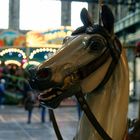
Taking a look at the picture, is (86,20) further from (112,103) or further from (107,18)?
(112,103)

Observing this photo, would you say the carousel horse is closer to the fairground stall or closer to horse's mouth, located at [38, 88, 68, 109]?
horse's mouth, located at [38, 88, 68, 109]

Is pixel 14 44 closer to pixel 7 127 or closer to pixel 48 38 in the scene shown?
pixel 48 38

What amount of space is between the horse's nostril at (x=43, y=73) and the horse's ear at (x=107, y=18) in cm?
39

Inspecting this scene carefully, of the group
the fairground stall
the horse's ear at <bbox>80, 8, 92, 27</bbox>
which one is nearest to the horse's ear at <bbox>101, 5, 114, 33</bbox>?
the horse's ear at <bbox>80, 8, 92, 27</bbox>

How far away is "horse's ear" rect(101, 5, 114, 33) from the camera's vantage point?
90.5 inches

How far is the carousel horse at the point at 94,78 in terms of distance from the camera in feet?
7.48

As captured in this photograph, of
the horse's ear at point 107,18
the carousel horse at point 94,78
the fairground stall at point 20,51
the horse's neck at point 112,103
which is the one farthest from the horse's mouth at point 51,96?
the fairground stall at point 20,51

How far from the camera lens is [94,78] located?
2.37 metres

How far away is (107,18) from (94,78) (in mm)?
300

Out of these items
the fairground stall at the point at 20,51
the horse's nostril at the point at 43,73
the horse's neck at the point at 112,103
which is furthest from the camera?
the fairground stall at the point at 20,51

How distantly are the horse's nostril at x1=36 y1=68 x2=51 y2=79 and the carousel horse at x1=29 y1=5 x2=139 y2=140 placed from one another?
0.11ft

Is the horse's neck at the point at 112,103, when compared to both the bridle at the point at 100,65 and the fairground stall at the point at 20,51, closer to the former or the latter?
the bridle at the point at 100,65

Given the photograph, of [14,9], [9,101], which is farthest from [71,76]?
[14,9]

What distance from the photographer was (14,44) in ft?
89.2
